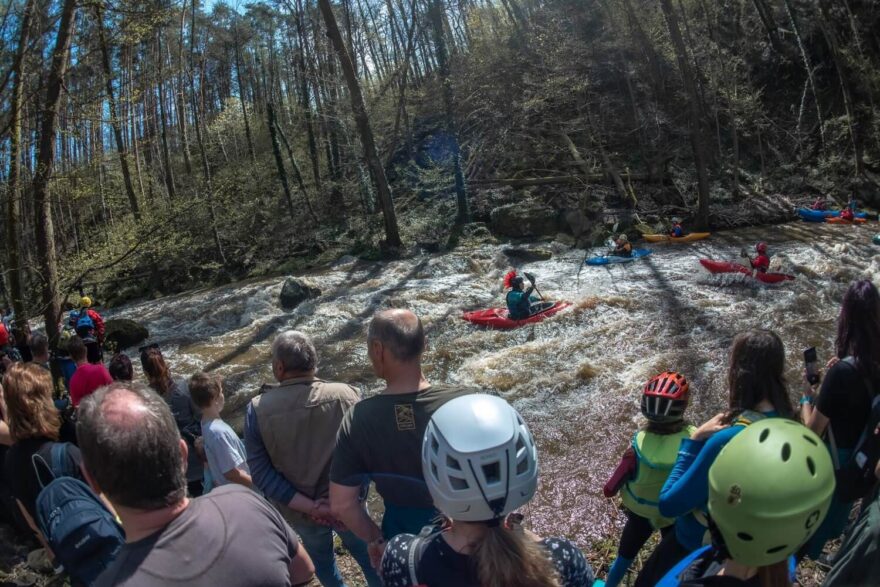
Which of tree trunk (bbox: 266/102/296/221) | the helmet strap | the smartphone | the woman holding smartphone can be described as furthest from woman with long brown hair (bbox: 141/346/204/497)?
tree trunk (bbox: 266/102/296/221)

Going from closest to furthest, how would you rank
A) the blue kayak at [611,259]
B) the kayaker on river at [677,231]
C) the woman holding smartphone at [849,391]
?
the woman holding smartphone at [849,391], the blue kayak at [611,259], the kayaker on river at [677,231]

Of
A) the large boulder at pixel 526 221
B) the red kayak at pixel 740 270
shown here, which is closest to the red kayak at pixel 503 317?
the red kayak at pixel 740 270

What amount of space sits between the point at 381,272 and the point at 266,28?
75.8ft

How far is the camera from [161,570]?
1.48 meters

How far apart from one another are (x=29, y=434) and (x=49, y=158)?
5195 mm

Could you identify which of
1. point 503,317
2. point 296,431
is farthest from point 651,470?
point 503,317

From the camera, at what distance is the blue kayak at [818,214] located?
15.6 metres

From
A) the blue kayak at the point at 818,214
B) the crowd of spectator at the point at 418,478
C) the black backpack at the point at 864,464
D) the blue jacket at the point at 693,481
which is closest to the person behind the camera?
the crowd of spectator at the point at 418,478

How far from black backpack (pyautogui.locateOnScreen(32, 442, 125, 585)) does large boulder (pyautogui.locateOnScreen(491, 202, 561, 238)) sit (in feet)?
53.6

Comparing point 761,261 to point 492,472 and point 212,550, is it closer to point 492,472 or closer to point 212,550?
point 492,472

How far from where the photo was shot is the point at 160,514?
5.15ft

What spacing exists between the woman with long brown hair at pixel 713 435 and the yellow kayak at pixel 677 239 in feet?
46.3

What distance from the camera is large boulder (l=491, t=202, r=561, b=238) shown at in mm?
17969

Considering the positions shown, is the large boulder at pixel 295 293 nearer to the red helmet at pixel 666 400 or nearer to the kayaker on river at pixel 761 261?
the kayaker on river at pixel 761 261
